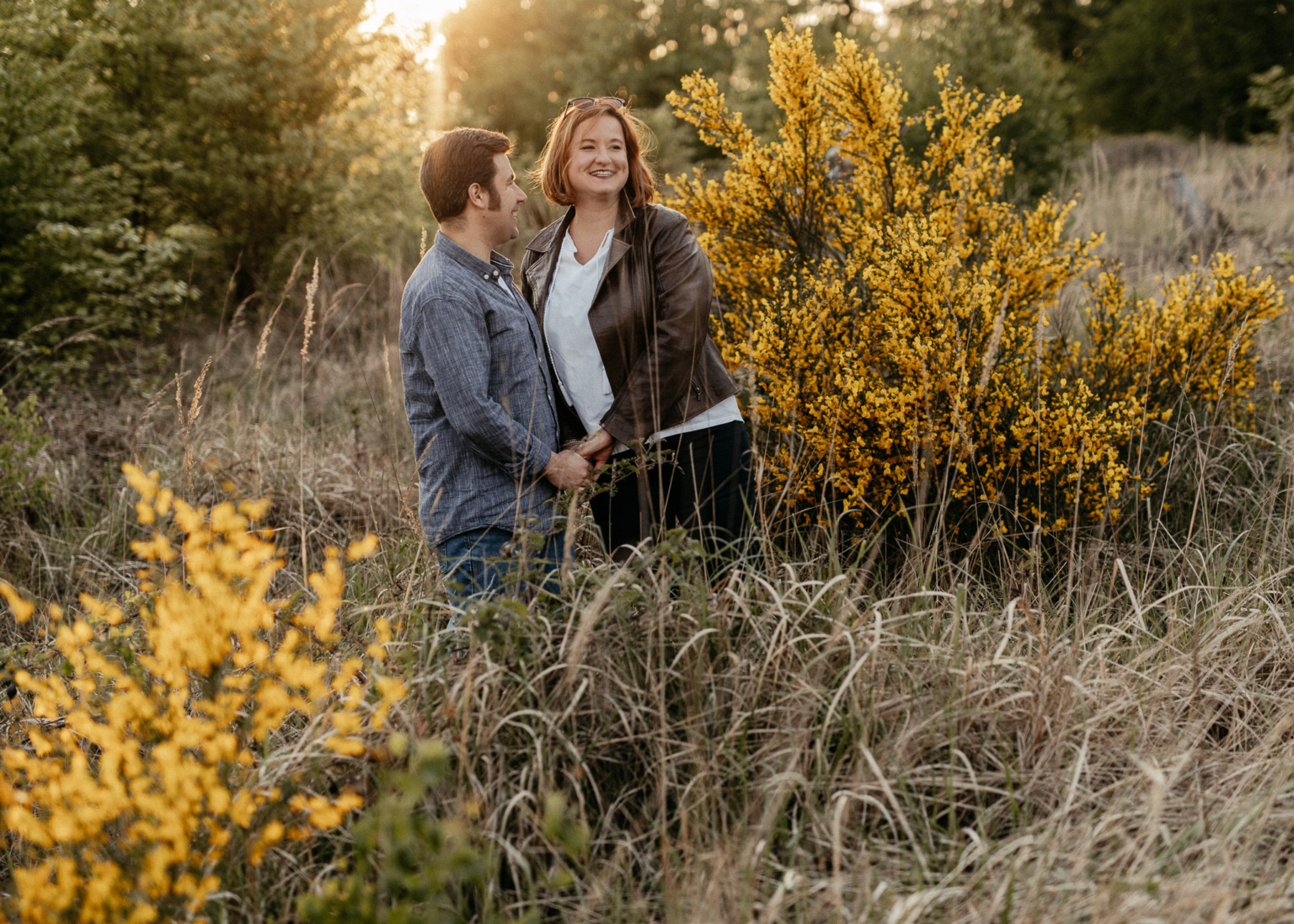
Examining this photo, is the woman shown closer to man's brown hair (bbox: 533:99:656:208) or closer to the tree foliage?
man's brown hair (bbox: 533:99:656:208)

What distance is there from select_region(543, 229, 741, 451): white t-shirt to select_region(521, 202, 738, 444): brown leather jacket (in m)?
0.02

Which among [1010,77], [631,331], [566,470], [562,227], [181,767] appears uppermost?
[1010,77]

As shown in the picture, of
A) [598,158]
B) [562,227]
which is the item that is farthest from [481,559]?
[598,158]

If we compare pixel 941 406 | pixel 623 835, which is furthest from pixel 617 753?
pixel 941 406

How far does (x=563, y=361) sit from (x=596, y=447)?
32 cm

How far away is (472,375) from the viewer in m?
2.12

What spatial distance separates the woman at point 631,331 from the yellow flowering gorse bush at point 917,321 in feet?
0.87

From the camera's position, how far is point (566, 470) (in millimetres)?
2254

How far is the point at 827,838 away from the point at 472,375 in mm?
1396

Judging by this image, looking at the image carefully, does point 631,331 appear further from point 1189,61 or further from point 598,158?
point 1189,61

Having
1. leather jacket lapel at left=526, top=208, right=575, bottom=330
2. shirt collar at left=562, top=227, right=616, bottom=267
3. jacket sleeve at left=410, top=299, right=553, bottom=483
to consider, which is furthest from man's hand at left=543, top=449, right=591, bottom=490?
shirt collar at left=562, top=227, right=616, bottom=267

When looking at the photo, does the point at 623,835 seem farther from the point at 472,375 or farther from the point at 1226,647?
the point at 1226,647

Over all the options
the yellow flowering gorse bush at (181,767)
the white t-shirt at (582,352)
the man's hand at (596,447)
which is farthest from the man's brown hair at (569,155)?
the yellow flowering gorse bush at (181,767)

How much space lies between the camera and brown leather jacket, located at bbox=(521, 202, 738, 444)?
2406mm
